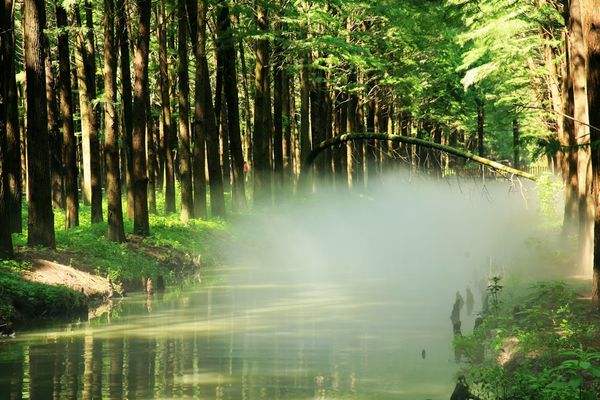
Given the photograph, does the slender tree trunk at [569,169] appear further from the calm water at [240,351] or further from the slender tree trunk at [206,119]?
the slender tree trunk at [206,119]

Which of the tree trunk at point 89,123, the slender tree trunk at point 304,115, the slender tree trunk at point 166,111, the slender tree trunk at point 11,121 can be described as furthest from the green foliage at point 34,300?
the slender tree trunk at point 304,115

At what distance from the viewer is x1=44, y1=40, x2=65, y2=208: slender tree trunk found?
3016cm

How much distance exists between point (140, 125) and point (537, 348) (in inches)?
674

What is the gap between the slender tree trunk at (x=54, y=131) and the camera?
98.9ft

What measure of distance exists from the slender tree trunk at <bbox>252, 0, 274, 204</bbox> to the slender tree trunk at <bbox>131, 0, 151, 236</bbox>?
7297mm

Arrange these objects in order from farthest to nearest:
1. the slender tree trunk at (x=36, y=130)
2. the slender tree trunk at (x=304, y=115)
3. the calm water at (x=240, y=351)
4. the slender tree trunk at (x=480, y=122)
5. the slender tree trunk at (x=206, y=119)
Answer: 1. the slender tree trunk at (x=480, y=122)
2. the slender tree trunk at (x=304, y=115)
3. the slender tree trunk at (x=206, y=119)
4. the slender tree trunk at (x=36, y=130)
5. the calm water at (x=240, y=351)

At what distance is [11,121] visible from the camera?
2395cm

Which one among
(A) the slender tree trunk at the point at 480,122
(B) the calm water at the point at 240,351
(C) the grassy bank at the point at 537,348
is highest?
(A) the slender tree trunk at the point at 480,122

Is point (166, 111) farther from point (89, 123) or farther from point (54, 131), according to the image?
A: point (89, 123)

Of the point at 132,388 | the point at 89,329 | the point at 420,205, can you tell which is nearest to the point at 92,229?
the point at 89,329

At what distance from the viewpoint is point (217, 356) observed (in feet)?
47.3

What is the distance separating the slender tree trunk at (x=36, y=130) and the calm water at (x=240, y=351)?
2.88 meters

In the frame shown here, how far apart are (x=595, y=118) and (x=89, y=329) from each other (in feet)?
32.1

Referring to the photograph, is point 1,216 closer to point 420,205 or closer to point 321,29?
point 321,29
